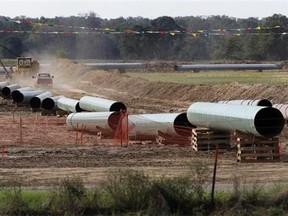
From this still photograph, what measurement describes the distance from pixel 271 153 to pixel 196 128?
440 cm

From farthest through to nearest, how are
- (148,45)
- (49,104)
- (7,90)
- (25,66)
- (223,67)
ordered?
1. (148,45)
2. (223,67)
3. (25,66)
4. (7,90)
5. (49,104)

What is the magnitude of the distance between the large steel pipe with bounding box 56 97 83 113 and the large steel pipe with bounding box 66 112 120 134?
6379mm

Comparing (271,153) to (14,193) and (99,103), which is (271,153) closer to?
(14,193)

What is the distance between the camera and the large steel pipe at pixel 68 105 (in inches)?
1804

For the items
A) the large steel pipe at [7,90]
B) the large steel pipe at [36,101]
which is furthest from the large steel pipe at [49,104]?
the large steel pipe at [7,90]

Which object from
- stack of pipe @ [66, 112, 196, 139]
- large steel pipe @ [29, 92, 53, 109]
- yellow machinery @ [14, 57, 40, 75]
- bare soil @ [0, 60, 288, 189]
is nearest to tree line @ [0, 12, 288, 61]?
yellow machinery @ [14, 57, 40, 75]

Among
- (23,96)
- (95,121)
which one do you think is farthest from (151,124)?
(23,96)

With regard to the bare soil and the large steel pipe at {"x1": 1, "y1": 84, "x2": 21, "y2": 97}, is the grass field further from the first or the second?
the large steel pipe at {"x1": 1, "y1": 84, "x2": 21, "y2": 97}

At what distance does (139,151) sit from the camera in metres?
30.5

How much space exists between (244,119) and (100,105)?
15486 mm

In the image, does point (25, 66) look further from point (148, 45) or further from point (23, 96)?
point (148, 45)

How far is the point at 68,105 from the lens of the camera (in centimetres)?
4769

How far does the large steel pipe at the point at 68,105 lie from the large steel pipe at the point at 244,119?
52.9 ft

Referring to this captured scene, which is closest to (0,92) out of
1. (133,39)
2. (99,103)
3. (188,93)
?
(188,93)
